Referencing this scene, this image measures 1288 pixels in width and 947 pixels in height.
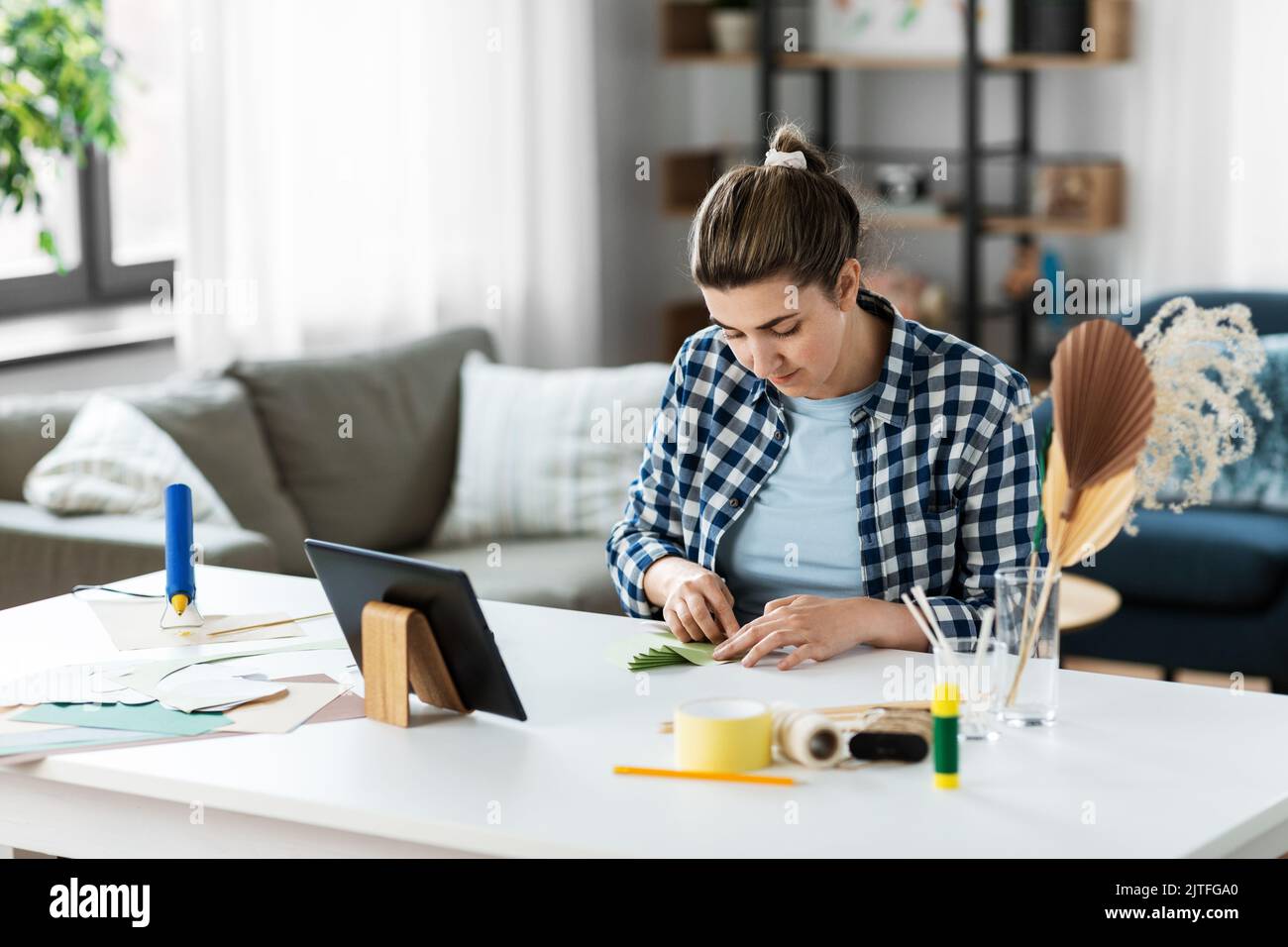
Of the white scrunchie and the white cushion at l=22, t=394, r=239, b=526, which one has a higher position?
the white scrunchie

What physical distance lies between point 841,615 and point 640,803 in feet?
1.61

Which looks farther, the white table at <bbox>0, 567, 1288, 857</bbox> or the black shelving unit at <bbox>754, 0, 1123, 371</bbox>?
the black shelving unit at <bbox>754, 0, 1123, 371</bbox>

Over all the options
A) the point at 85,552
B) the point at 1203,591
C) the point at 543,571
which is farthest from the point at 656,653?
the point at 1203,591

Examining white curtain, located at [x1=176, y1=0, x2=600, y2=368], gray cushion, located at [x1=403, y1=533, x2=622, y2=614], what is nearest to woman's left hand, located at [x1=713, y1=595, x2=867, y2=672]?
gray cushion, located at [x1=403, y1=533, x2=622, y2=614]

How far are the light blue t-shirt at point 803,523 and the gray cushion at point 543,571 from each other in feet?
4.08

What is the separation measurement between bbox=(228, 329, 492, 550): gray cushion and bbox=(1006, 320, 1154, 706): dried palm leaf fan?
7.55 feet

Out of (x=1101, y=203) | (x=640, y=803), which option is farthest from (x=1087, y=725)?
(x=1101, y=203)

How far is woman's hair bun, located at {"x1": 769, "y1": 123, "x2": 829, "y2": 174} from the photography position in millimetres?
2090

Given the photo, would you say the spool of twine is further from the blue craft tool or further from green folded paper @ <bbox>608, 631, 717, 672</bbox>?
the blue craft tool

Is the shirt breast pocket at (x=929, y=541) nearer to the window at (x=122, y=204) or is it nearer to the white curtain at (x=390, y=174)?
the white curtain at (x=390, y=174)

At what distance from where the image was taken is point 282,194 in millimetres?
4062

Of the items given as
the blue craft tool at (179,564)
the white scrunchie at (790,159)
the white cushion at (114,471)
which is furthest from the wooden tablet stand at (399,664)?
the white cushion at (114,471)

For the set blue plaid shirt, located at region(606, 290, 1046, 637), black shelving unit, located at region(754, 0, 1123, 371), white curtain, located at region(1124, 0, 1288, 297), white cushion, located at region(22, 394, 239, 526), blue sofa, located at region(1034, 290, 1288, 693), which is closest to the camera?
blue plaid shirt, located at region(606, 290, 1046, 637)

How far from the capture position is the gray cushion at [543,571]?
347 centimetres
